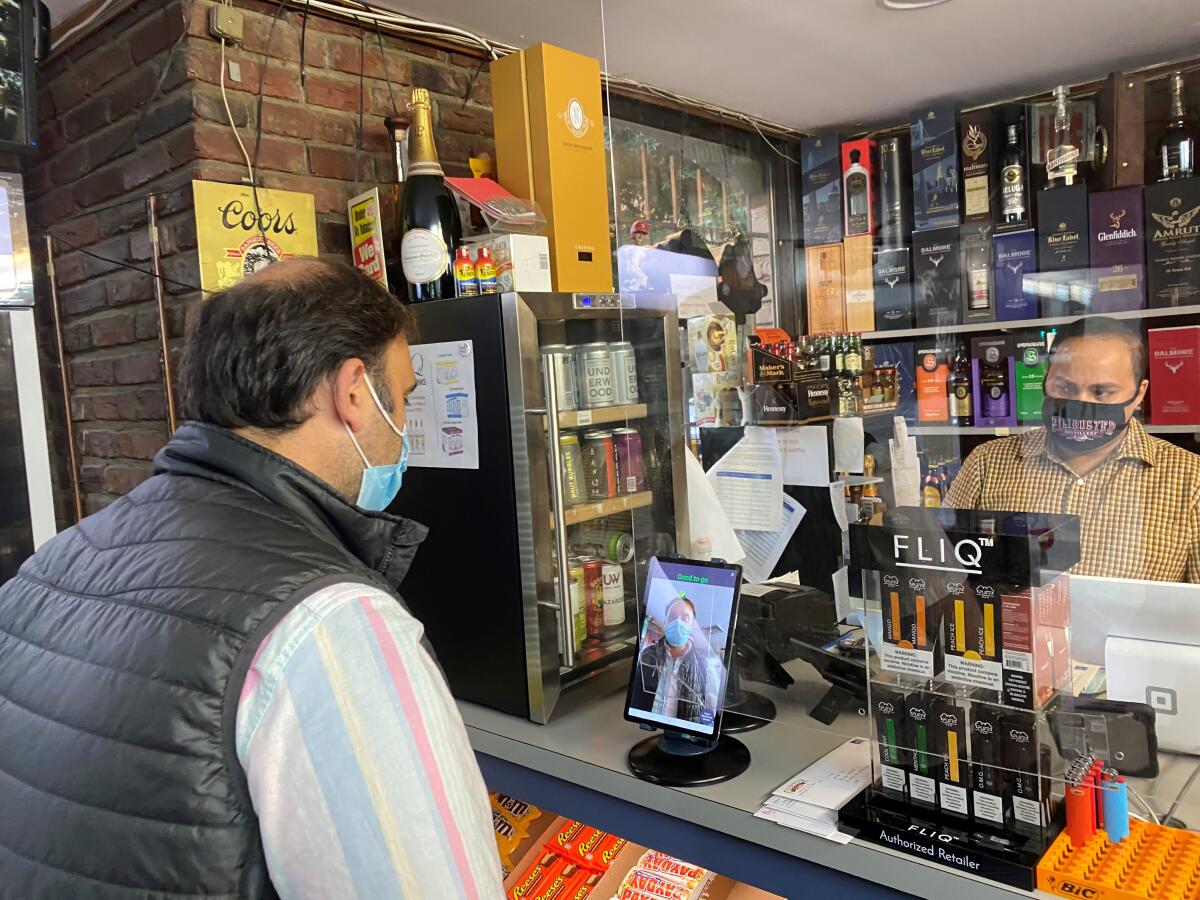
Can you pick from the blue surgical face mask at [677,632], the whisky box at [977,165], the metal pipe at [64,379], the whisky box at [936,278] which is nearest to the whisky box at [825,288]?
the whisky box at [936,278]

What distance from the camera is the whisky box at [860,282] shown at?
5.24ft

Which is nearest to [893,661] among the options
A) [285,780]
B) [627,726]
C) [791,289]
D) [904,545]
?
[904,545]

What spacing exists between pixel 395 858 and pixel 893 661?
0.80 metres

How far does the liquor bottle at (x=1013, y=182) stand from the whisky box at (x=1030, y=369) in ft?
0.61

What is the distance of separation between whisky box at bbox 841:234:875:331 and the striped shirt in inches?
43.2

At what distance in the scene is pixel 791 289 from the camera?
1732mm

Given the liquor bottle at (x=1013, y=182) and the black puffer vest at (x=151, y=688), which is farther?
the liquor bottle at (x=1013, y=182)

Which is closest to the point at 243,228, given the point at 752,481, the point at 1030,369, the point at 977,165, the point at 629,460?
the point at 629,460

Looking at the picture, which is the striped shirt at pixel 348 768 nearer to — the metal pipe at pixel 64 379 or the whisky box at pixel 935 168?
the whisky box at pixel 935 168

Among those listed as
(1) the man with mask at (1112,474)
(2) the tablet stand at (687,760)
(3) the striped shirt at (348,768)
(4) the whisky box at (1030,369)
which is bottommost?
(2) the tablet stand at (687,760)

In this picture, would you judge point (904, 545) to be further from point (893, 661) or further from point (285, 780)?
point (285, 780)

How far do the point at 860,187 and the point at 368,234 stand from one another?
1122mm

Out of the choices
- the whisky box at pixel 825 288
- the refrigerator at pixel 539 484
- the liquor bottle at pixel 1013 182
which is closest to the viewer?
the liquor bottle at pixel 1013 182

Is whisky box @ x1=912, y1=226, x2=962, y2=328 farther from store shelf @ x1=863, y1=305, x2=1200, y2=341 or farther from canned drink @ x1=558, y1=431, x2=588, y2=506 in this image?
canned drink @ x1=558, y1=431, x2=588, y2=506
